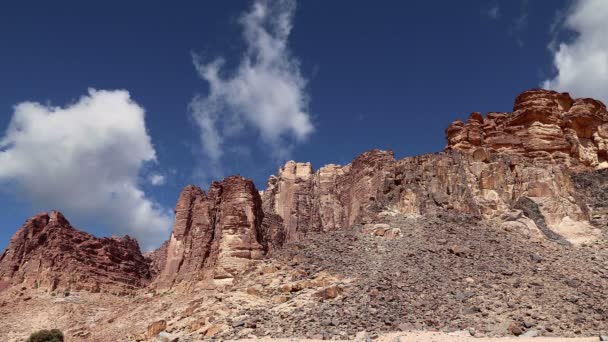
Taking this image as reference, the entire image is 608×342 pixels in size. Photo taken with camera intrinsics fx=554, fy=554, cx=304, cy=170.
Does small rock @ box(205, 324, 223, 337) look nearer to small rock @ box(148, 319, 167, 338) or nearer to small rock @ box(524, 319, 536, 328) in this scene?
small rock @ box(148, 319, 167, 338)

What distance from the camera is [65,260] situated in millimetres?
→ 77250

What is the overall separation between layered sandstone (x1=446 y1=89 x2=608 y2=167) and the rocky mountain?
0.14 metres

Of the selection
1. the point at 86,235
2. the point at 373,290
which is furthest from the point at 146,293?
the point at 373,290

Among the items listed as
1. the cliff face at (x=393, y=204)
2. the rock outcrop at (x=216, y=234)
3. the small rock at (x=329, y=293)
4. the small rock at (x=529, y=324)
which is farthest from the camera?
the rock outcrop at (x=216, y=234)

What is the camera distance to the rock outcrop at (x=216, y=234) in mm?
57625

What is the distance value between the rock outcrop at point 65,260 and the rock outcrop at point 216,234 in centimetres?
1656

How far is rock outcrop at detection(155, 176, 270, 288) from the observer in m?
57.6

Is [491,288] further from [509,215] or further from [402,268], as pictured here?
[509,215]

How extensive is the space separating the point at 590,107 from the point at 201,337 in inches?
1869

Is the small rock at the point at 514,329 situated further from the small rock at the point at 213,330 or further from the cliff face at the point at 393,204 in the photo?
the cliff face at the point at 393,204

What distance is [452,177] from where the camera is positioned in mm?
45625

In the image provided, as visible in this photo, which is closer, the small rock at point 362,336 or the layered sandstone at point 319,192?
the small rock at point 362,336

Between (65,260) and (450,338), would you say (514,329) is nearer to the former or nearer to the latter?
(450,338)

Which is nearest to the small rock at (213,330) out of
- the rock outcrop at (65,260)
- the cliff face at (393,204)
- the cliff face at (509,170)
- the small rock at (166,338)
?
the small rock at (166,338)
